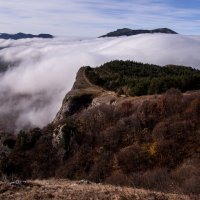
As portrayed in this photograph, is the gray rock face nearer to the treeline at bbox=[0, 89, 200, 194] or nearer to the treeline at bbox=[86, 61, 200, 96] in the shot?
the treeline at bbox=[86, 61, 200, 96]

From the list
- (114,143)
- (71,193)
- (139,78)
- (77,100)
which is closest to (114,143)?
(114,143)

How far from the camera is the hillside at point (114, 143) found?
45.5 m

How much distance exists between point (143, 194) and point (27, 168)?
42.6m

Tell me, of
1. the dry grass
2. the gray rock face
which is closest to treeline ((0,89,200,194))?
the gray rock face

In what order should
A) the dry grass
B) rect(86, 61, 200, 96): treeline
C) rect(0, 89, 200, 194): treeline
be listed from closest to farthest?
the dry grass
rect(0, 89, 200, 194): treeline
rect(86, 61, 200, 96): treeline

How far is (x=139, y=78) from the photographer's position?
86375 millimetres

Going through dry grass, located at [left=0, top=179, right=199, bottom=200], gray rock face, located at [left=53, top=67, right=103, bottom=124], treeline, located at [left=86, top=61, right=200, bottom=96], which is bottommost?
gray rock face, located at [left=53, top=67, right=103, bottom=124]

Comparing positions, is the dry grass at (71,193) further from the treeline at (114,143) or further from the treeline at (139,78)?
the treeline at (139,78)

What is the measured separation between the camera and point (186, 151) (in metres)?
44.9

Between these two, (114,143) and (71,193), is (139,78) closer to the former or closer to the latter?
(114,143)

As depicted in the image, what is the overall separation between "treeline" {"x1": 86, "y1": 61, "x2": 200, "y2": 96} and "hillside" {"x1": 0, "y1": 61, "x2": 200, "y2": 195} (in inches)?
228

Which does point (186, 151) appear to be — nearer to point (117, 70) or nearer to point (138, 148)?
point (138, 148)

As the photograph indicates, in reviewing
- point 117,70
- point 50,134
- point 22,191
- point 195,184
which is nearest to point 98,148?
point 50,134

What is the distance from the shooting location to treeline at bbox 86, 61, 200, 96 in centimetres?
7200
